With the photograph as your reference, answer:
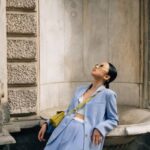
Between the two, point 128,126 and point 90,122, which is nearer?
point 90,122

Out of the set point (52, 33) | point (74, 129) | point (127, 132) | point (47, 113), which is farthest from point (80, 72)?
point (74, 129)

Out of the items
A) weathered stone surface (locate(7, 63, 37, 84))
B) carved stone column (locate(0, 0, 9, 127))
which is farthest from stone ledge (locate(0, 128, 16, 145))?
weathered stone surface (locate(7, 63, 37, 84))

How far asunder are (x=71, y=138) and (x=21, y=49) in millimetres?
1700

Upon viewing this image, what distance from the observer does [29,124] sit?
5.18m

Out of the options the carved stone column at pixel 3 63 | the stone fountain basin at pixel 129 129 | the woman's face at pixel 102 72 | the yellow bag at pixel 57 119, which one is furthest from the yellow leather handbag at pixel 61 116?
the carved stone column at pixel 3 63

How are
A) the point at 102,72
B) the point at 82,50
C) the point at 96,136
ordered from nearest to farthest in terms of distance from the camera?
the point at 96,136, the point at 102,72, the point at 82,50

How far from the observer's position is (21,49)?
16.9 feet

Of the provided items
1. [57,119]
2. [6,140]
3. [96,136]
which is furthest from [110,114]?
[6,140]

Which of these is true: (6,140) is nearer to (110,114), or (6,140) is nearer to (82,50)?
(110,114)

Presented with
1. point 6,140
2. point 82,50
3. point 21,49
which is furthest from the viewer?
point 82,50

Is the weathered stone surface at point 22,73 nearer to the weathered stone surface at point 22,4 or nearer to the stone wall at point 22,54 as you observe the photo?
the stone wall at point 22,54

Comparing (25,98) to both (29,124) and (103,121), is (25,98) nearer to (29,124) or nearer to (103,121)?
(29,124)

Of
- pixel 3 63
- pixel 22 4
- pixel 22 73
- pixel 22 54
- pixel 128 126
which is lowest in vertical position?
pixel 128 126

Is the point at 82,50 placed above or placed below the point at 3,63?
above
